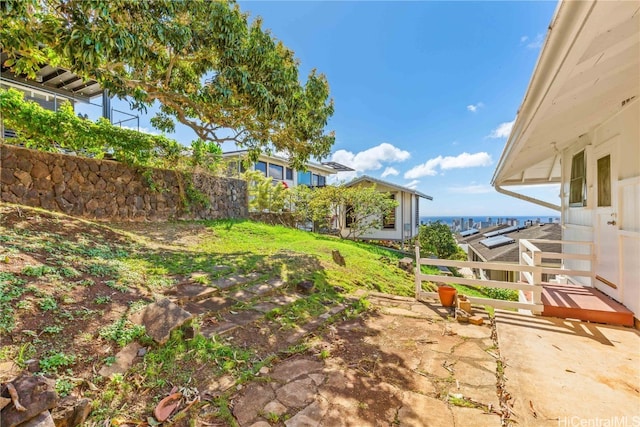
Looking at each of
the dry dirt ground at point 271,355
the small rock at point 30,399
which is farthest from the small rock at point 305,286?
the small rock at point 30,399

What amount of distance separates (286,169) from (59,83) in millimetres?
12493

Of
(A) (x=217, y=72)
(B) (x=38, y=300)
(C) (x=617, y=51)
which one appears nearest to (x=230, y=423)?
(B) (x=38, y=300)

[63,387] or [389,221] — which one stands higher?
[389,221]

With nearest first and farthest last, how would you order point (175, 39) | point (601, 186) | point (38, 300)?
point (38, 300) → point (601, 186) → point (175, 39)

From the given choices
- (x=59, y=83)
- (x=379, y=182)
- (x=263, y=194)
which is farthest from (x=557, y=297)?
(x=59, y=83)

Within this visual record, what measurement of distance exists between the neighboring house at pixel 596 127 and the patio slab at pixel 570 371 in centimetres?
76

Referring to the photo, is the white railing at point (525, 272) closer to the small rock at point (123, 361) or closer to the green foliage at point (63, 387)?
the small rock at point (123, 361)

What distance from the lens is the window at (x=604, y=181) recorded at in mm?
3836

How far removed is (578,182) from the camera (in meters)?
4.99

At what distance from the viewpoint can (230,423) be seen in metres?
1.81

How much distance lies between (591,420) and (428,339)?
1.47m

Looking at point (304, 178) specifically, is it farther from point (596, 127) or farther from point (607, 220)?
point (607, 220)

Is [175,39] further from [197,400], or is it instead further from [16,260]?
[197,400]

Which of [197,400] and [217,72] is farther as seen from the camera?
[217,72]
